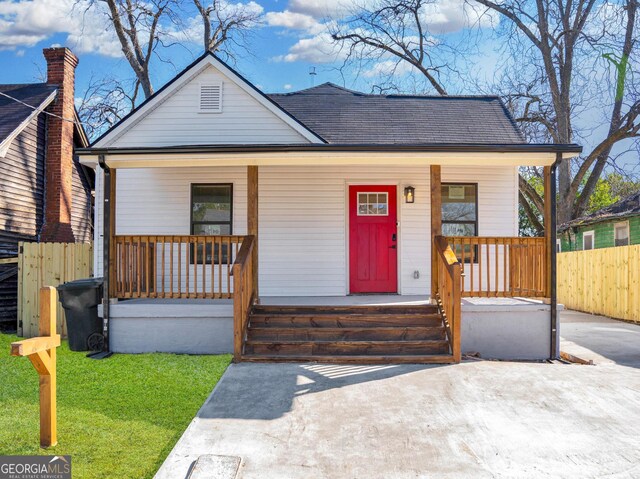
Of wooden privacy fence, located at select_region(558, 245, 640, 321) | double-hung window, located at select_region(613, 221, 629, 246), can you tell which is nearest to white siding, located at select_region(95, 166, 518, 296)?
wooden privacy fence, located at select_region(558, 245, 640, 321)

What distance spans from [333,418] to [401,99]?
829 cm

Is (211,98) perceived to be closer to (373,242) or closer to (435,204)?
(373,242)

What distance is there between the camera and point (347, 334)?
6.43 m

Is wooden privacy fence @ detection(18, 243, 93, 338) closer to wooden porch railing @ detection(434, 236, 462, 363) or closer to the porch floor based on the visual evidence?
the porch floor

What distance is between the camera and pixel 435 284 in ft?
23.0

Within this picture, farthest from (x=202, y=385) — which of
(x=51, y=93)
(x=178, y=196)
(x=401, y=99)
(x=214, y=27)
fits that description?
(x=214, y=27)

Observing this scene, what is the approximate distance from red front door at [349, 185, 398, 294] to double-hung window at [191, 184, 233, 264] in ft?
7.21

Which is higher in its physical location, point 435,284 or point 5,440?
point 435,284

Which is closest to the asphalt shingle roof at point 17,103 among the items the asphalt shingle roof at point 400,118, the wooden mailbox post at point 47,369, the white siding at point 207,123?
the white siding at point 207,123

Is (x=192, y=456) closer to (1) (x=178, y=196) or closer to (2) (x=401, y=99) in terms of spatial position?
(1) (x=178, y=196)

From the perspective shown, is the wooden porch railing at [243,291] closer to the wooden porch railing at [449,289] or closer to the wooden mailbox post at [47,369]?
the wooden mailbox post at [47,369]

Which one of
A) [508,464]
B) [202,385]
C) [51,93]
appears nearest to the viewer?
[508,464]

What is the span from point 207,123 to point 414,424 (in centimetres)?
676

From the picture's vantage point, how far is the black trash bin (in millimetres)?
7031
